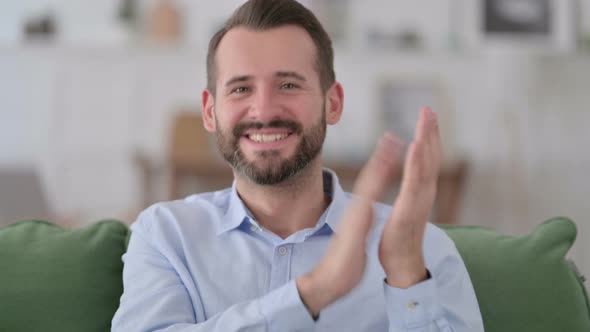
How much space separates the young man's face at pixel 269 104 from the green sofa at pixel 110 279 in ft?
1.10

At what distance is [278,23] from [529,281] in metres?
0.68

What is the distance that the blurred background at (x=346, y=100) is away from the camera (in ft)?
14.8

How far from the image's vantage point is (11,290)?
1313 millimetres

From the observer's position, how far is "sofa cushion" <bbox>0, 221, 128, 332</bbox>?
4.27 feet

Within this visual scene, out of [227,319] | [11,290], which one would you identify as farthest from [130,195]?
[227,319]

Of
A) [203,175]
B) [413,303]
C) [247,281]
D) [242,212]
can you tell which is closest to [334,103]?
[242,212]

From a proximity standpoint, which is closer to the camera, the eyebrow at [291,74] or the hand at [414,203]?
the hand at [414,203]

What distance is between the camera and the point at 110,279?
1.38 m

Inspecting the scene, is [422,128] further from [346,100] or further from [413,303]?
[346,100]

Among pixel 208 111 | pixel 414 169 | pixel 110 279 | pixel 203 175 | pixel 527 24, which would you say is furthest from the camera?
pixel 527 24

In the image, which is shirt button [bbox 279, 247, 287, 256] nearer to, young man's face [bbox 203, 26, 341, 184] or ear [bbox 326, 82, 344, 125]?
young man's face [bbox 203, 26, 341, 184]

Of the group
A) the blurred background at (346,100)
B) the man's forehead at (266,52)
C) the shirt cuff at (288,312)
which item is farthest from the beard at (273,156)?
the blurred background at (346,100)

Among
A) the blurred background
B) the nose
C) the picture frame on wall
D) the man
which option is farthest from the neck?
the picture frame on wall

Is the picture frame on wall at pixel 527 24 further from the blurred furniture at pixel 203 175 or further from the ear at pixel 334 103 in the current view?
the ear at pixel 334 103
